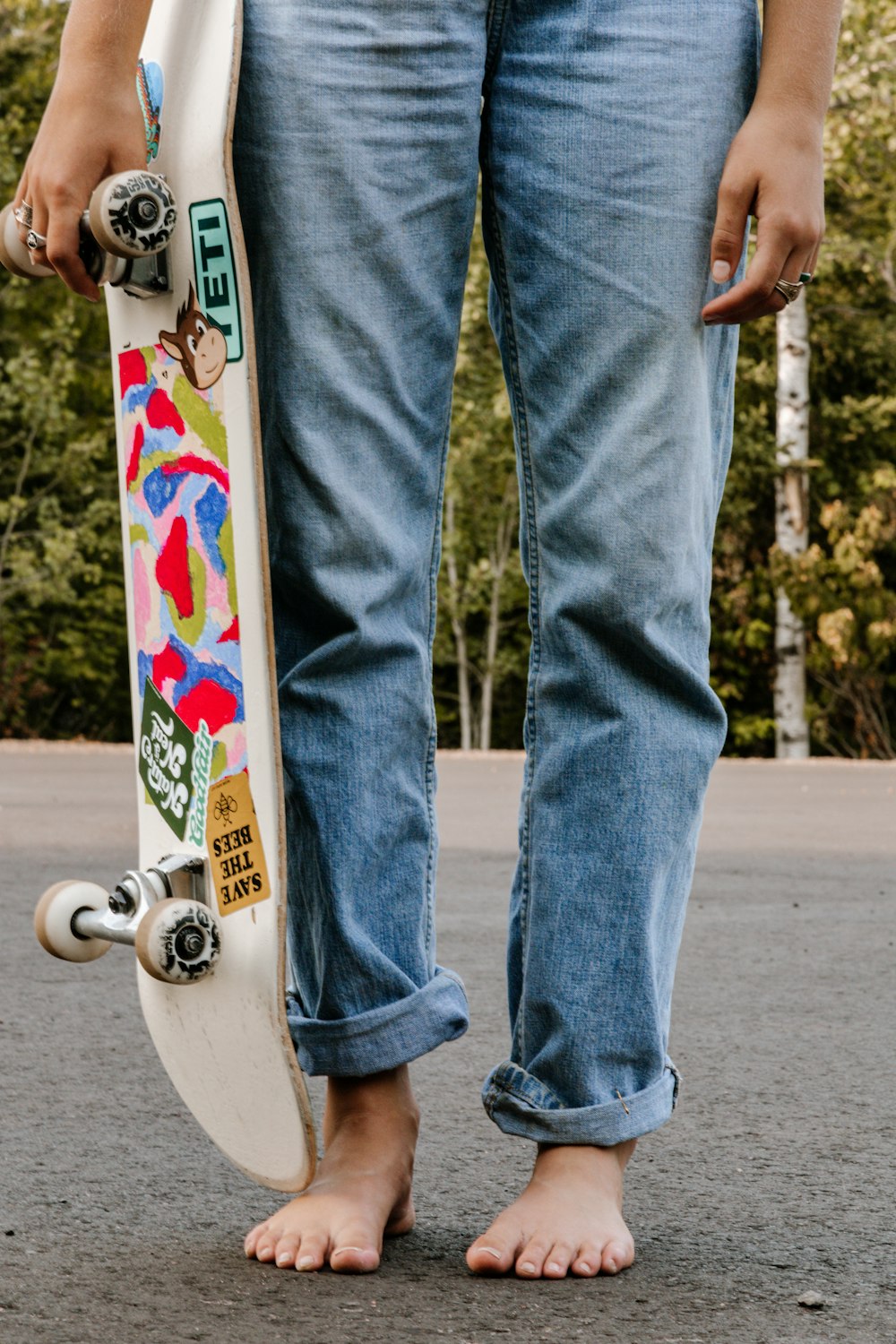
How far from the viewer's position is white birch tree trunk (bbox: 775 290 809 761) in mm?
15703

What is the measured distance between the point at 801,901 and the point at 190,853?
2.91m

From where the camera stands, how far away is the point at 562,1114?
171 cm

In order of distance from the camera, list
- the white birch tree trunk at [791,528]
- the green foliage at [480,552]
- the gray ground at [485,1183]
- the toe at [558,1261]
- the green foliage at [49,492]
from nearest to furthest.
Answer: the gray ground at [485,1183] < the toe at [558,1261] < the white birch tree trunk at [791,528] < the green foliage at [49,492] < the green foliage at [480,552]

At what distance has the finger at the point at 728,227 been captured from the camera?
1700mm

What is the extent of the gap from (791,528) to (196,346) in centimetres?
1477

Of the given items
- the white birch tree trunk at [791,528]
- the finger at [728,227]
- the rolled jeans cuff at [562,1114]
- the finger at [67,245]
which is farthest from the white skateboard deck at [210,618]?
the white birch tree trunk at [791,528]

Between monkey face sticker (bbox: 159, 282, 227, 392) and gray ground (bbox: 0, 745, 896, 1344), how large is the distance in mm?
861

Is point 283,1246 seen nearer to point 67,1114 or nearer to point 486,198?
point 67,1114

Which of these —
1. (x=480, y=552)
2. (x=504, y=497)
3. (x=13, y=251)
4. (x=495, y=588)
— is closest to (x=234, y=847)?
(x=13, y=251)

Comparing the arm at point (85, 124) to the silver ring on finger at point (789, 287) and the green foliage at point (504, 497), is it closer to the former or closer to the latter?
the silver ring on finger at point (789, 287)

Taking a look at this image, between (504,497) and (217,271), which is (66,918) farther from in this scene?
(504,497)

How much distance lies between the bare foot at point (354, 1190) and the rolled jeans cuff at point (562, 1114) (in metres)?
0.10

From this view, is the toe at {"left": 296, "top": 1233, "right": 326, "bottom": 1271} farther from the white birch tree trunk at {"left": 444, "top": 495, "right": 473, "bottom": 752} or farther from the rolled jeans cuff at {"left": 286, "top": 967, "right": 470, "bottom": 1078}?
the white birch tree trunk at {"left": 444, "top": 495, "right": 473, "bottom": 752}

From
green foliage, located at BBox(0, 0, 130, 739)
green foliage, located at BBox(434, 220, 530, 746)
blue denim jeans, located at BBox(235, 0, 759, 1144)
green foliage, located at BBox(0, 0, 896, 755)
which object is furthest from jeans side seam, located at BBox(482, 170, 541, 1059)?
green foliage, located at BBox(0, 0, 130, 739)
